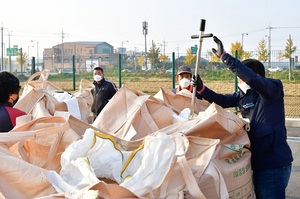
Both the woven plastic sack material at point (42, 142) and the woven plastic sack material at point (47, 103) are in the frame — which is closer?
the woven plastic sack material at point (42, 142)

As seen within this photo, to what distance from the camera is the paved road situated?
19.3 feet

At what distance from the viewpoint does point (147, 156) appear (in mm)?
2318

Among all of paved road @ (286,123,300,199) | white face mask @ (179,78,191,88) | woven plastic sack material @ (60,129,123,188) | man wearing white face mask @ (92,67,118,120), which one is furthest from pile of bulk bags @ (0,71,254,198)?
man wearing white face mask @ (92,67,118,120)

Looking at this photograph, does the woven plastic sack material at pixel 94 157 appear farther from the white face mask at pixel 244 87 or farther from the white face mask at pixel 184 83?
the white face mask at pixel 184 83

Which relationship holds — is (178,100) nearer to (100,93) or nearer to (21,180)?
(21,180)

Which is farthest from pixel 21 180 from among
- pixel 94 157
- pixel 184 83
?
pixel 184 83

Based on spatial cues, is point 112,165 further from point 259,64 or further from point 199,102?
point 199,102

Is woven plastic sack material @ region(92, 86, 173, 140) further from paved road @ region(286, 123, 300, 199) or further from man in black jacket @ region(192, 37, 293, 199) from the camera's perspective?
paved road @ region(286, 123, 300, 199)

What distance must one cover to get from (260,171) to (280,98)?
539 mm

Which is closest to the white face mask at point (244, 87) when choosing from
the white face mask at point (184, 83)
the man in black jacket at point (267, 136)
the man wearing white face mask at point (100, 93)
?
the man in black jacket at point (267, 136)

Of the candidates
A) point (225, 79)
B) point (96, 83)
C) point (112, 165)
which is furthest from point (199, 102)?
point (225, 79)

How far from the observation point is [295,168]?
7.15 metres

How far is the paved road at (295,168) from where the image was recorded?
19.3 ft

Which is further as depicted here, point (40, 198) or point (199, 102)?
point (199, 102)
